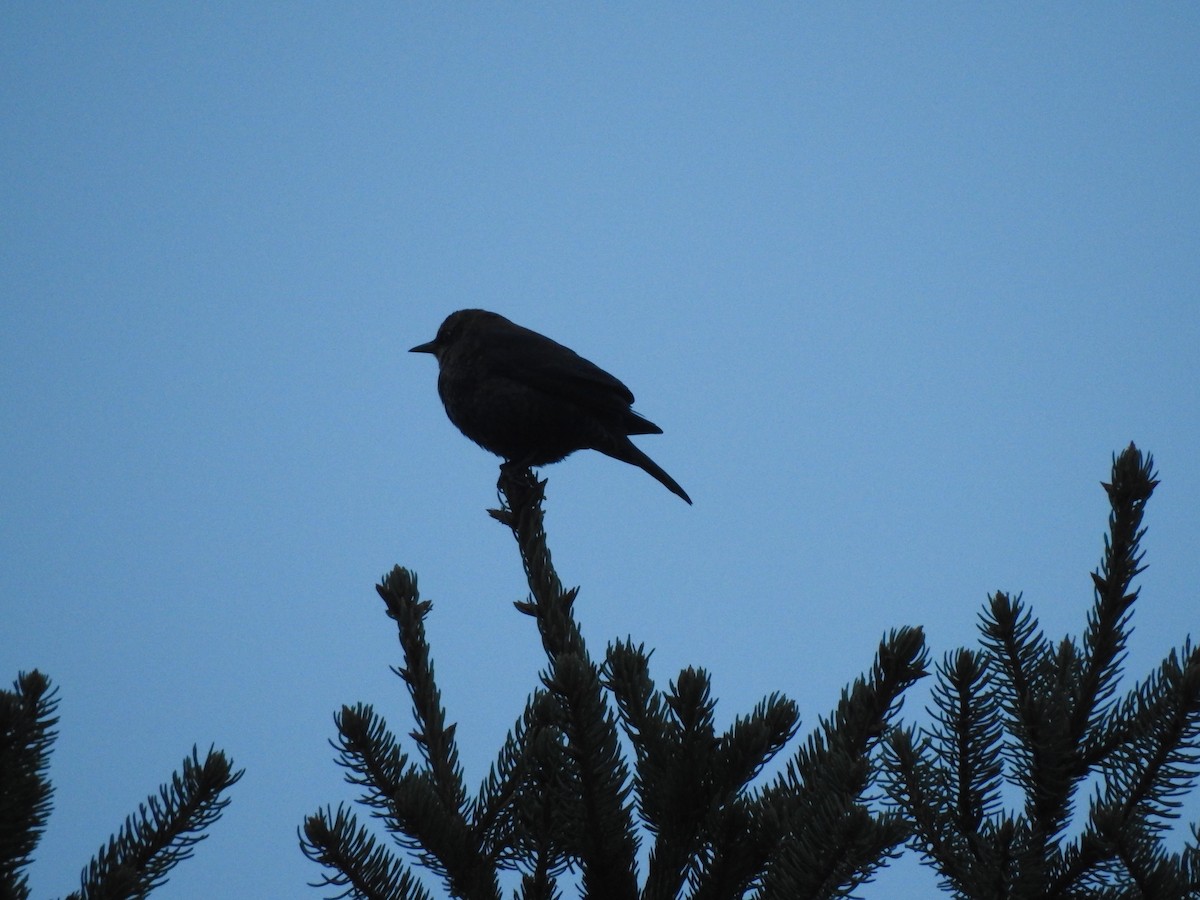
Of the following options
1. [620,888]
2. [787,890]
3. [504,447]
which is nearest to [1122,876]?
[787,890]

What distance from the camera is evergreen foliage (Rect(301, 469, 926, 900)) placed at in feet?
5.38

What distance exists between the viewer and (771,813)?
5.33ft

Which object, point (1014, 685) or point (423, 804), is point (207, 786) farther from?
point (1014, 685)

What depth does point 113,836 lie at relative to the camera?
1568 mm

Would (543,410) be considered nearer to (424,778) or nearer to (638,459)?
(638,459)

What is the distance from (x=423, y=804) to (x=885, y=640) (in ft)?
2.77

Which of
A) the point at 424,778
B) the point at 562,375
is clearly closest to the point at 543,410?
the point at 562,375

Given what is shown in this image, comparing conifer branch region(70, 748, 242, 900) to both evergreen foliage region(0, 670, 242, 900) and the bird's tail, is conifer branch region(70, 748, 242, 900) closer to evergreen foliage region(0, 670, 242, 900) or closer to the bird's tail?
evergreen foliage region(0, 670, 242, 900)

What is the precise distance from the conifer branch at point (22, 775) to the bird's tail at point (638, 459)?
4.38 meters

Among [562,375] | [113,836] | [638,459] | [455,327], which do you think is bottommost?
[113,836]

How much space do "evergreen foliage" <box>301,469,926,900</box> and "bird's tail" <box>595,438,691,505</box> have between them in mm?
3873

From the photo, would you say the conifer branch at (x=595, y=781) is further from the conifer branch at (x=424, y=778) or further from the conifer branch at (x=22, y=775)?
the conifer branch at (x=22, y=775)

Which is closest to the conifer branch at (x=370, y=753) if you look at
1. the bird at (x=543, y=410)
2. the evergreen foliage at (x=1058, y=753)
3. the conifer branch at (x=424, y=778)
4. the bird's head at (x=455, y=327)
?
the conifer branch at (x=424, y=778)

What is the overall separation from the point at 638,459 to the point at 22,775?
454cm
